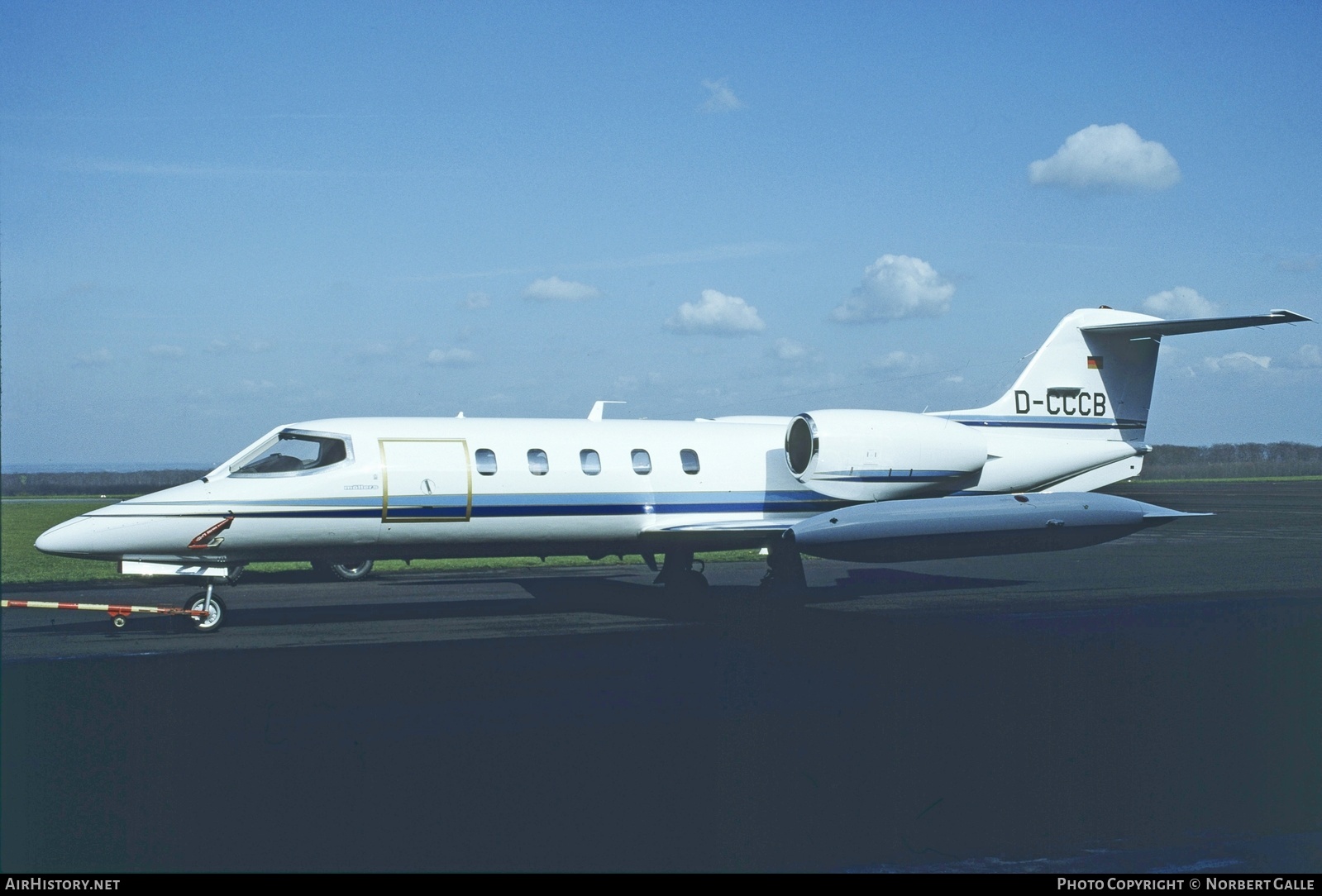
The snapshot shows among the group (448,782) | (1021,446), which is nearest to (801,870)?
(448,782)

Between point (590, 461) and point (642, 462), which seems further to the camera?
point (642, 462)

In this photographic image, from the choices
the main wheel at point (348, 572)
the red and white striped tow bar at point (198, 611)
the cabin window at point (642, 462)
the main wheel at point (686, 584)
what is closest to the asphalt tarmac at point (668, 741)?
the red and white striped tow bar at point (198, 611)

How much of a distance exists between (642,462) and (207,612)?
6.18 m

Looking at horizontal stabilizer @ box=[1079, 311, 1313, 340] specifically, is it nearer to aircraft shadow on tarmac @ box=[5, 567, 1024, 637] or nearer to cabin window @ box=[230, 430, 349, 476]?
aircraft shadow on tarmac @ box=[5, 567, 1024, 637]

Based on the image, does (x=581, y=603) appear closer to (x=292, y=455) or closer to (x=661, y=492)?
(x=661, y=492)

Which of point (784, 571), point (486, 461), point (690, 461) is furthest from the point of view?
point (690, 461)

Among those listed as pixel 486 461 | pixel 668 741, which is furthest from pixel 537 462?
pixel 668 741

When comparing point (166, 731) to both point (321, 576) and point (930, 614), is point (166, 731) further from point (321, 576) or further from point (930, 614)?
point (321, 576)

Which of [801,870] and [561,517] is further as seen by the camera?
[561,517]

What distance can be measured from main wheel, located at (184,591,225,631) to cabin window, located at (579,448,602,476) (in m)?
5.10

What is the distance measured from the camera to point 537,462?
50.0 ft

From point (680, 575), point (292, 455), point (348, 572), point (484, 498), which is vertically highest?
point (292, 455)

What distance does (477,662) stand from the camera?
11.0 metres

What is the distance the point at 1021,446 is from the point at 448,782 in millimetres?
14051
